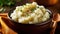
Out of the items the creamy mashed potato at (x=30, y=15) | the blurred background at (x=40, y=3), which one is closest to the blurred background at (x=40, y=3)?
the blurred background at (x=40, y=3)

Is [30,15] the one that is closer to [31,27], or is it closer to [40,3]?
[31,27]

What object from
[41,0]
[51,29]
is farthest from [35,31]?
[41,0]

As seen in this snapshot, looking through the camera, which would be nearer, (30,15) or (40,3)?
(30,15)

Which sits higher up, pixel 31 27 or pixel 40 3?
pixel 40 3

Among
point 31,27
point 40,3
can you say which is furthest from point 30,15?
point 40,3

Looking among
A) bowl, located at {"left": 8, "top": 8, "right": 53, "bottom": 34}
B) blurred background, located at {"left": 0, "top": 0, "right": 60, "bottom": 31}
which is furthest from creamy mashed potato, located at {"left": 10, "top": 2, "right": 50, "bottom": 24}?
blurred background, located at {"left": 0, "top": 0, "right": 60, "bottom": 31}

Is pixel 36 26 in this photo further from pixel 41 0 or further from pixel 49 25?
pixel 41 0

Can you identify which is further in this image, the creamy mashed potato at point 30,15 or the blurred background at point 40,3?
the blurred background at point 40,3

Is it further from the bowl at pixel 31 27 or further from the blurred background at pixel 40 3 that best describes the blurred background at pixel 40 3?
the bowl at pixel 31 27
